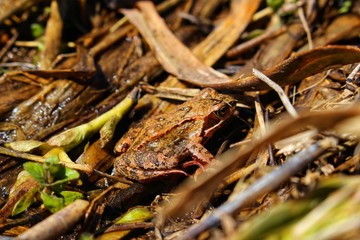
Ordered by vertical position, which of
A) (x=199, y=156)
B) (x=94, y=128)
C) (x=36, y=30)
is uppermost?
(x=36, y=30)

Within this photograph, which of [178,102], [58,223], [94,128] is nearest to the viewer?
[58,223]

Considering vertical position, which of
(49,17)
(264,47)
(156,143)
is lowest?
(156,143)

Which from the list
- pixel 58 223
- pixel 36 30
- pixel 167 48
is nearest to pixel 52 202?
pixel 58 223

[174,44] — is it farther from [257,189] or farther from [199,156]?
[257,189]

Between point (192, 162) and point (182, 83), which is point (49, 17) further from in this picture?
point (192, 162)

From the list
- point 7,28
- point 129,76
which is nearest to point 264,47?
point 129,76

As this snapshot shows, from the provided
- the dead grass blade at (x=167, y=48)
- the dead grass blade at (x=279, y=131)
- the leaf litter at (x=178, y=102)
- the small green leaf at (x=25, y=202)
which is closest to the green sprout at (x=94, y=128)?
the leaf litter at (x=178, y=102)

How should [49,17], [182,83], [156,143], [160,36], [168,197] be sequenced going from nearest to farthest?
[168,197] < [156,143] < [182,83] < [160,36] < [49,17]
